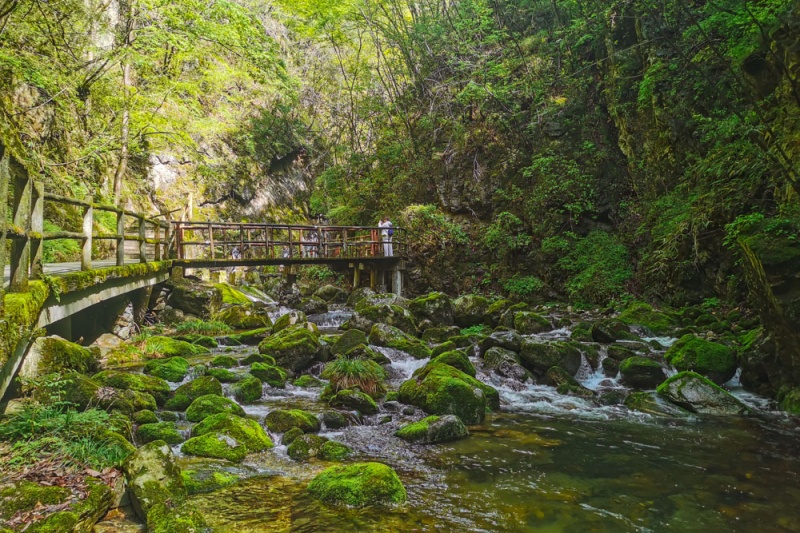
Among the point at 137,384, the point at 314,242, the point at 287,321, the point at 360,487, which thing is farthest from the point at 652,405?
the point at 314,242

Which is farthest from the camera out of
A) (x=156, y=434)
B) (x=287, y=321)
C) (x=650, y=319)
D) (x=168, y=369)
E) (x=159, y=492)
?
(x=287, y=321)

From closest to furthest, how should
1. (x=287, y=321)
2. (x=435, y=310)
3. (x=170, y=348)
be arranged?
(x=170, y=348)
(x=287, y=321)
(x=435, y=310)

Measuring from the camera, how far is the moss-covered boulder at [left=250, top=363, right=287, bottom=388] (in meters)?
7.90

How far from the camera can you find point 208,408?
6012mm

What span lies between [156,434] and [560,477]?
4219mm

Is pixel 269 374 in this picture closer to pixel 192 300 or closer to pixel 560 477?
pixel 560 477

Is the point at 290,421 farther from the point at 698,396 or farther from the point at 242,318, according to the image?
the point at 242,318

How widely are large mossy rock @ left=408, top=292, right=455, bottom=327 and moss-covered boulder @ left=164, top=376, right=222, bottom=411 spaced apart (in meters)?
7.42

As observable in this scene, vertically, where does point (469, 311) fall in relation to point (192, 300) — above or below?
below

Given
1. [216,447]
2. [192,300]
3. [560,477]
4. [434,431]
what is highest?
[192,300]

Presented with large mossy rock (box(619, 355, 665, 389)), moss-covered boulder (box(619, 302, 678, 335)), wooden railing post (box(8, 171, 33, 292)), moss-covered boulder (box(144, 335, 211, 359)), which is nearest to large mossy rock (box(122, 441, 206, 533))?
wooden railing post (box(8, 171, 33, 292))

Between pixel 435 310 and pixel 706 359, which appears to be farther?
pixel 435 310

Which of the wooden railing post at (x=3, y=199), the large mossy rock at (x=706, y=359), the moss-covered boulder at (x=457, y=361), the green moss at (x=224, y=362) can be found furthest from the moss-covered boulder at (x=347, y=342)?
the wooden railing post at (x=3, y=199)

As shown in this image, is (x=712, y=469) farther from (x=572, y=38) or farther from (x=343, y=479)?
(x=572, y=38)
